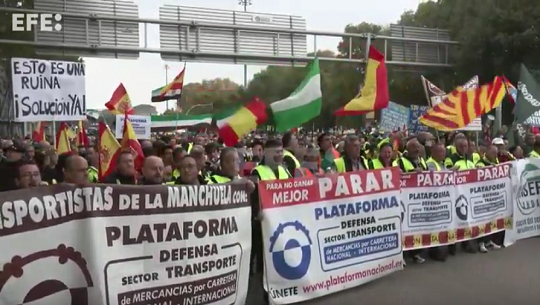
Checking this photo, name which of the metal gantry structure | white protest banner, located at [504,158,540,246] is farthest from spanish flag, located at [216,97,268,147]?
the metal gantry structure

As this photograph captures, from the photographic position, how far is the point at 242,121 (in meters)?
7.99

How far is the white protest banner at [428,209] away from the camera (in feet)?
27.3

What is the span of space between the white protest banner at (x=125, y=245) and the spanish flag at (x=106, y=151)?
2.32 meters

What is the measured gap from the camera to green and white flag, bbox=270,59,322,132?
298 inches

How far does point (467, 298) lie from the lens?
7020 millimetres

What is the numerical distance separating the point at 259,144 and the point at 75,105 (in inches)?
143

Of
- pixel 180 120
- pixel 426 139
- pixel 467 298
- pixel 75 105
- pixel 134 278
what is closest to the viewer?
pixel 134 278

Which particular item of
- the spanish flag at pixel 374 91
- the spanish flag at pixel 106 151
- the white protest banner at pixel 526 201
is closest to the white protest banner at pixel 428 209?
the spanish flag at pixel 374 91

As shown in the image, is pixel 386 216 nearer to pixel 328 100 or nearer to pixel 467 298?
pixel 467 298

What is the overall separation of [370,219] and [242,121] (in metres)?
1.94

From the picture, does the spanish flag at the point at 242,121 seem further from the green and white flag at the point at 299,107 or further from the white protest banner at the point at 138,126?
the white protest banner at the point at 138,126

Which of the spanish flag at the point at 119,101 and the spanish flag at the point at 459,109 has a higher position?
the spanish flag at the point at 119,101

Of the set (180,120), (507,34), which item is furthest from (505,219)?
(507,34)

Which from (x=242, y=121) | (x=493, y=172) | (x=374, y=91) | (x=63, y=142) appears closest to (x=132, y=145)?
(x=242, y=121)
